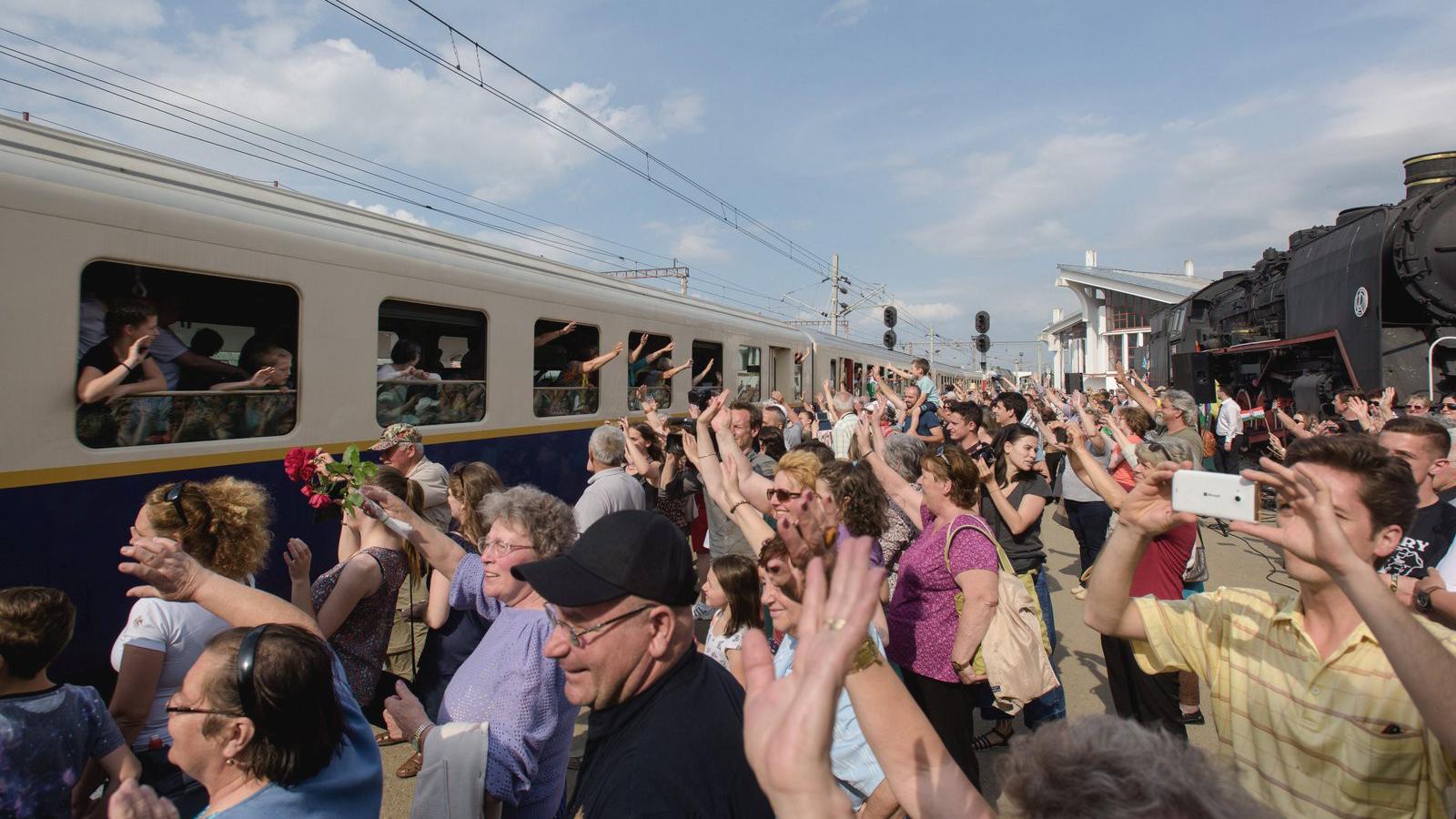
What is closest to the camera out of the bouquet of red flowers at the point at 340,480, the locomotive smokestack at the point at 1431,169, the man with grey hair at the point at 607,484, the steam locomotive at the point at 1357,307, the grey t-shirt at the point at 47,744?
the grey t-shirt at the point at 47,744

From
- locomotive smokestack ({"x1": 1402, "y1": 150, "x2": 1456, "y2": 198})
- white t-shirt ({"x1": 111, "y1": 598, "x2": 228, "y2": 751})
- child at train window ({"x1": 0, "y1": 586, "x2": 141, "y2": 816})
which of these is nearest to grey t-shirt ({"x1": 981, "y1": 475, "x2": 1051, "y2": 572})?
white t-shirt ({"x1": 111, "y1": 598, "x2": 228, "y2": 751})

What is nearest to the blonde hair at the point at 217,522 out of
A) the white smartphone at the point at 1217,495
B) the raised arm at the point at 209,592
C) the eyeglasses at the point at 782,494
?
the raised arm at the point at 209,592

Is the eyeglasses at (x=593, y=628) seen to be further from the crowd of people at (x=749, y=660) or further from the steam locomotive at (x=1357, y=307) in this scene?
the steam locomotive at (x=1357, y=307)

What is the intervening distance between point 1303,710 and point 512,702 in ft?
6.67

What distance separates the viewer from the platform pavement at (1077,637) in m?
3.90

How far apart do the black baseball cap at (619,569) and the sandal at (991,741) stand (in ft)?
10.4

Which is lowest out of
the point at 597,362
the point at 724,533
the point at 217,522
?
the point at 724,533

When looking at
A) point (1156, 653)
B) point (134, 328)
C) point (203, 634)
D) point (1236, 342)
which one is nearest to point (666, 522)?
point (1156, 653)

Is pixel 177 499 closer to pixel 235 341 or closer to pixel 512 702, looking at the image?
pixel 512 702

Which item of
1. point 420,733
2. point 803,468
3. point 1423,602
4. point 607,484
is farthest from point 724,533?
point 1423,602

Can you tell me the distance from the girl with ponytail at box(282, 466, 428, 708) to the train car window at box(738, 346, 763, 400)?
769cm

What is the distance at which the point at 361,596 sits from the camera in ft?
9.77

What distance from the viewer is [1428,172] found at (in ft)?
34.1

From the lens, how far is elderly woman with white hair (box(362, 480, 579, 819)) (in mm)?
2285
